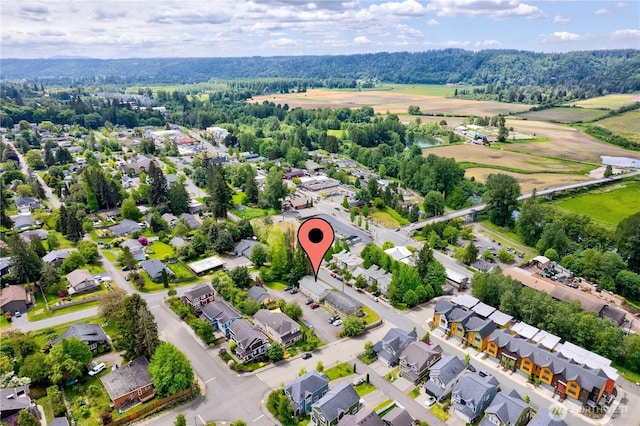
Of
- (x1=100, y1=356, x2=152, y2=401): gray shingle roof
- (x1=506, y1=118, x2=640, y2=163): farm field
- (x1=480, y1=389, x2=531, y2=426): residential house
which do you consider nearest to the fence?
(x1=100, y1=356, x2=152, y2=401): gray shingle roof

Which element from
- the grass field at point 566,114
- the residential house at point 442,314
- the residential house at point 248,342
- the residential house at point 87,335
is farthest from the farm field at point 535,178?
the residential house at point 87,335

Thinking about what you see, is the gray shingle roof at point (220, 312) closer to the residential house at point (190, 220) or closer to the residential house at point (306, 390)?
the residential house at point (306, 390)

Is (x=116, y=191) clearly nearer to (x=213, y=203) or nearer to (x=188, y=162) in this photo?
(x=213, y=203)

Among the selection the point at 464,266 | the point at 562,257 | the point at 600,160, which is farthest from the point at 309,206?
the point at 600,160

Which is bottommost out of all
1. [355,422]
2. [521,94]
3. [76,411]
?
[76,411]

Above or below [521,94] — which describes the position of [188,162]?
below

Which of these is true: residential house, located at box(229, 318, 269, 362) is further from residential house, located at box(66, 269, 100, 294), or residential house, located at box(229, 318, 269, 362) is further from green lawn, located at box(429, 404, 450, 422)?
residential house, located at box(66, 269, 100, 294)

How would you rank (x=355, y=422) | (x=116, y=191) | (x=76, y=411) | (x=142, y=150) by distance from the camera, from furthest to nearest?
(x=142, y=150), (x=116, y=191), (x=76, y=411), (x=355, y=422)
